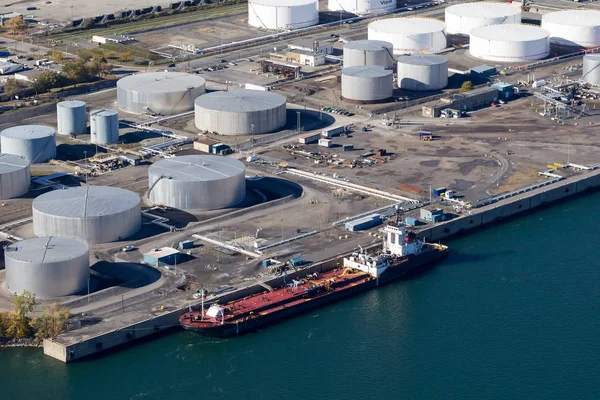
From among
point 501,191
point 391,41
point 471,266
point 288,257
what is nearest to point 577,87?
point 391,41

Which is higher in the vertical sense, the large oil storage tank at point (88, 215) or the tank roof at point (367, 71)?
the tank roof at point (367, 71)

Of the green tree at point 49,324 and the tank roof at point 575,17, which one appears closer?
the green tree at point 49,324

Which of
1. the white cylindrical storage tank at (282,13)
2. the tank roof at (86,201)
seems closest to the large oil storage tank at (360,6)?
the white cylindrical storage tank at (282,13)

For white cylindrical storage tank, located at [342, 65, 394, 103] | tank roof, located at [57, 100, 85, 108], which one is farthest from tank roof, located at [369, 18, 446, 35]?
tank roof, located at [57, 100, 85, 108]

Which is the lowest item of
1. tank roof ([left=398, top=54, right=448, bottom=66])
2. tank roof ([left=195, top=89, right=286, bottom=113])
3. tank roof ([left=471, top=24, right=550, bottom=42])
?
tank roof ([left=195, top=89, right=286, bottom=113])

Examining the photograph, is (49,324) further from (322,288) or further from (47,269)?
(322,288)

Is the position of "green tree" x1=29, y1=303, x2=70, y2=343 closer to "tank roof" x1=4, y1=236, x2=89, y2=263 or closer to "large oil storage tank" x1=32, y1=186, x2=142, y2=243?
"tank roof" x1=4, y1=236, x2=89, y2=263

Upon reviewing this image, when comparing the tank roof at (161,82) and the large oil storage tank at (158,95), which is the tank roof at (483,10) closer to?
the tank roof at (161,82)

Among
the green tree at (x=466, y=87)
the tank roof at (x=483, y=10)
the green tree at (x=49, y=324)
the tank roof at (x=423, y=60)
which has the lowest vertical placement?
the green tree at (x=49, y=324)
